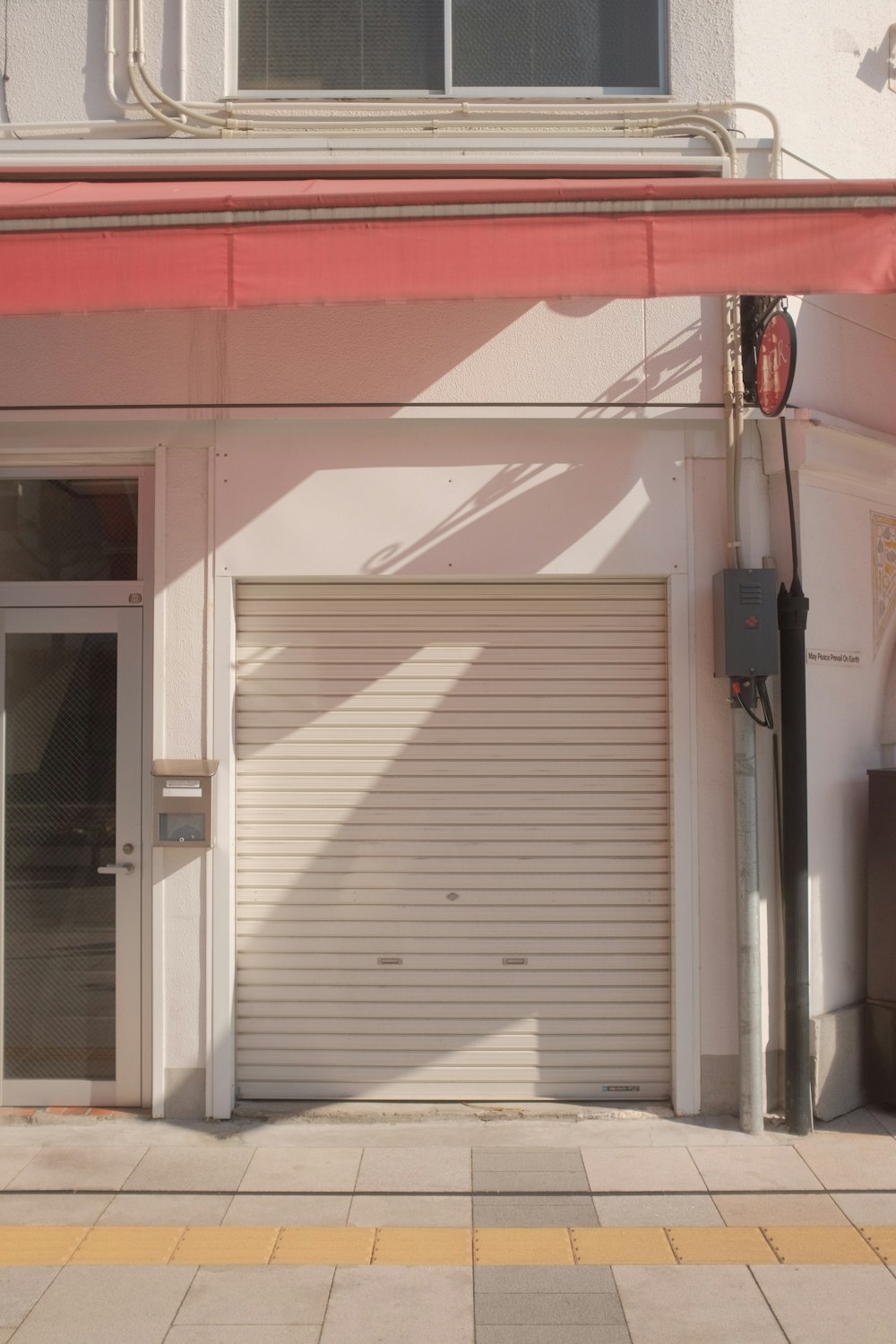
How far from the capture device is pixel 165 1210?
4770mm

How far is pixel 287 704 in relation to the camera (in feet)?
19.7

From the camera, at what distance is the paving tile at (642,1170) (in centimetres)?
498

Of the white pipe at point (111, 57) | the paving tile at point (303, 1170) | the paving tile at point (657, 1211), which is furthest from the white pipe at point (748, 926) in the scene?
the white pipe at point (111, 57)

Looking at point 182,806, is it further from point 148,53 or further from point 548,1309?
point 148,53

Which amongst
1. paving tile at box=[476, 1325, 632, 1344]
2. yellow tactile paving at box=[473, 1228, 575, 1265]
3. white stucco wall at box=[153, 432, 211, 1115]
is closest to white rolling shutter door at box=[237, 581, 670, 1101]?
white stucco wall at box=[153, 432, 211, 1115]

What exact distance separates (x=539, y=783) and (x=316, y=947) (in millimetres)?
1379

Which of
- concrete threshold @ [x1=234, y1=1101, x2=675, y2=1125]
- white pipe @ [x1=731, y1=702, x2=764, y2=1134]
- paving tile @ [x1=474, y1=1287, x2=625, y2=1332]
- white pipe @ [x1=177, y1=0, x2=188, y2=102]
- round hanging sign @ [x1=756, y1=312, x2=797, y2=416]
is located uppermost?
white pipe @ [x1=177, y1=0, x2=188, y2=102]

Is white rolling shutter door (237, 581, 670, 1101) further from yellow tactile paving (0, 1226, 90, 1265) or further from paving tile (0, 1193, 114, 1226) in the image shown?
yellow tactile paving (0, 1226, 90, 1265)

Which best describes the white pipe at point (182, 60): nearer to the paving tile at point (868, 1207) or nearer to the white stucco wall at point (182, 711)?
the white stucco wall at point (182, 711)

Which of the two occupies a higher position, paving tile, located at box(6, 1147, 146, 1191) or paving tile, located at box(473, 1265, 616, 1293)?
paving tile, located at box(6, 1147, 146, 1191)

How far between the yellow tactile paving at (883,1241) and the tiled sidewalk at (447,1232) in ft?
0.03

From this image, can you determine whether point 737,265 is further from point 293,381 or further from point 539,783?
point 539,783

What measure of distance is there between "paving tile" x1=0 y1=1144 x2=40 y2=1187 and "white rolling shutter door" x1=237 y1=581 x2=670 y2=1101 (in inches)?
40.8

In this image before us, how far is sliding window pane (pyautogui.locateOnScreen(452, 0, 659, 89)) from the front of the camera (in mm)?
6312
